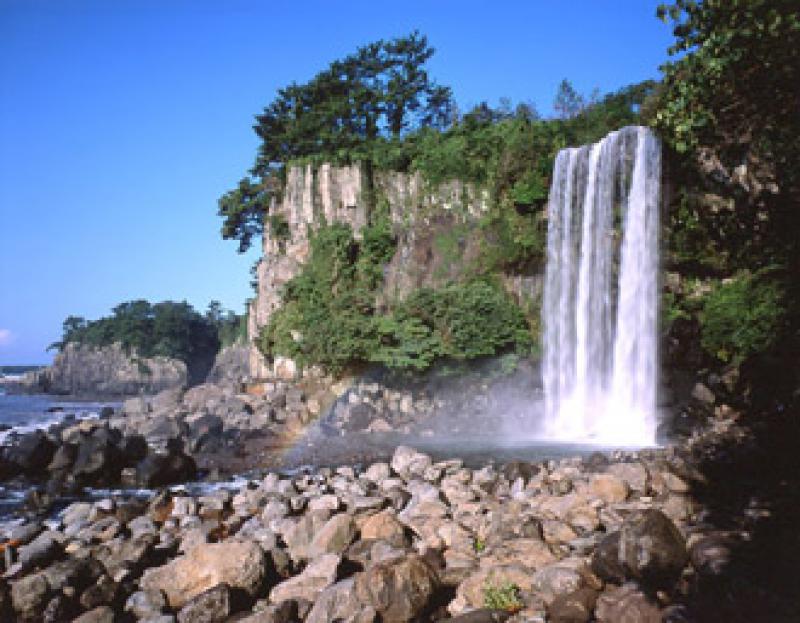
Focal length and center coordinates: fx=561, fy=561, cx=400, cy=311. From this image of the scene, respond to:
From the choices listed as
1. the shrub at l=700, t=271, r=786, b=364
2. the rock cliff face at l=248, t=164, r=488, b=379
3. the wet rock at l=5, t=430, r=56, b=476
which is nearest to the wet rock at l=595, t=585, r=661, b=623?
the shrub at l=700, t=271, r=786, b=364

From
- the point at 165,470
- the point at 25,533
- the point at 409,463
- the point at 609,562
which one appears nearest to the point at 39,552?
the point at 25,533

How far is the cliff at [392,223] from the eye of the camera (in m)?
22.8

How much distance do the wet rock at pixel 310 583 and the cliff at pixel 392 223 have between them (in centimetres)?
1595

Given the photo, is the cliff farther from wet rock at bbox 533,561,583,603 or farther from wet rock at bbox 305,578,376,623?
wet rock at bbox 305,578,376,623

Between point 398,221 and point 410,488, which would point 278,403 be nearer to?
point 398,221

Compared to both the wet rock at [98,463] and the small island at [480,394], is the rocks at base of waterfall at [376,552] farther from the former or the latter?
the wet rock at [98,463]

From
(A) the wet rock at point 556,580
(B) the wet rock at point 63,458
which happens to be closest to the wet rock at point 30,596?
(A) the wet rock at point 556,580

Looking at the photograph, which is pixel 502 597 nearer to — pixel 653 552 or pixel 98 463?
pixel 653 552

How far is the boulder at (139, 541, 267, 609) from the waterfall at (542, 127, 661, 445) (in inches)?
450

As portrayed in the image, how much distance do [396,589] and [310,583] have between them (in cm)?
128

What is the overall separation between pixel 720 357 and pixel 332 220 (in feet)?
56.3

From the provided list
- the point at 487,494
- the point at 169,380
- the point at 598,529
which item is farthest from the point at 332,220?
the point at 169,380

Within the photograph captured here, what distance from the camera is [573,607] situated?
4.78 meters

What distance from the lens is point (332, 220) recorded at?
87.0 ft
